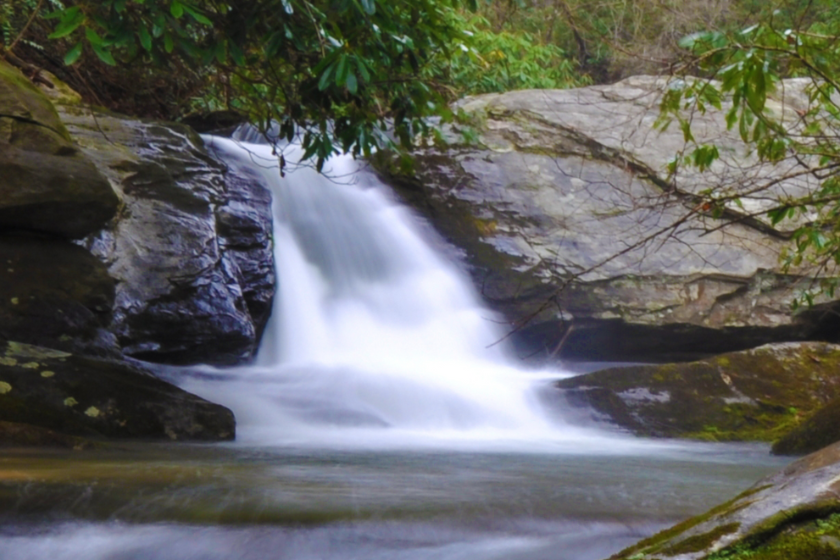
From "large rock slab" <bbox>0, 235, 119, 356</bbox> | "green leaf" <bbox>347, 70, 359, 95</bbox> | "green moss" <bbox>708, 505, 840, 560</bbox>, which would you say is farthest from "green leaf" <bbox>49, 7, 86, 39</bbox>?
"green moss" <bbox>708, 505, 840, 560</bbox>

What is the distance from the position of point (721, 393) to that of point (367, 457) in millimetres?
3097

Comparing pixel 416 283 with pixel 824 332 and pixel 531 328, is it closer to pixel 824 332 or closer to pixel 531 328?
pixel 531 328

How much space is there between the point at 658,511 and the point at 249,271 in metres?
4.55

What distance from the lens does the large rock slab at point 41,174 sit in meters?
4.78

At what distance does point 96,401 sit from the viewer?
421 cm

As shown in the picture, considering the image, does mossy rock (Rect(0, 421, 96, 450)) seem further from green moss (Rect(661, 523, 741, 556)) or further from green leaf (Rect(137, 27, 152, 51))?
green moss (Rect(661, 523, 741, 556))

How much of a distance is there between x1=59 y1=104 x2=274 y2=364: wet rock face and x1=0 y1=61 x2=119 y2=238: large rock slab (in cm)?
42

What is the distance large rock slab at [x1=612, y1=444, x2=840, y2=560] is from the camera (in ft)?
5.16

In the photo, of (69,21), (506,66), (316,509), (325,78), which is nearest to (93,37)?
(69,21)

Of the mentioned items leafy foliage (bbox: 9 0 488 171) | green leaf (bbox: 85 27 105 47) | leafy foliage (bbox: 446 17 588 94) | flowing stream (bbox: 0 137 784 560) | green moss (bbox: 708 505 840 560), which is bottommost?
green moss (bbox: 708 505 840 560)

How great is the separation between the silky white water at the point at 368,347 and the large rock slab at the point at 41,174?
1.18 meters

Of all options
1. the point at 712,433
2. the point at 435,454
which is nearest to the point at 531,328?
the point at 712,433

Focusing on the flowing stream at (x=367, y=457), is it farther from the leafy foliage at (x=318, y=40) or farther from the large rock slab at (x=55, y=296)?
the leafy foliage at (x=318, y=40)

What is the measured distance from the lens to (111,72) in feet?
26.3
